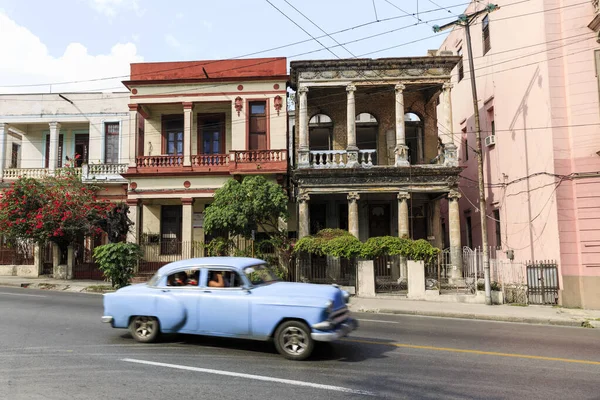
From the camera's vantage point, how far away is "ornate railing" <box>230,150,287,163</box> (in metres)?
20.6

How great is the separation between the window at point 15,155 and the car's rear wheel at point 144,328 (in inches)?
897

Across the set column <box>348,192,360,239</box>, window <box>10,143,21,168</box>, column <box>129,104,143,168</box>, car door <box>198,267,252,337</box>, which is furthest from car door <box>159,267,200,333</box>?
window <box>10,143,21,168</box>

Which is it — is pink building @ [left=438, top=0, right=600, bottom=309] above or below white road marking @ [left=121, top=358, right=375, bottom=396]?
above

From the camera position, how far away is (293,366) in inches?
249

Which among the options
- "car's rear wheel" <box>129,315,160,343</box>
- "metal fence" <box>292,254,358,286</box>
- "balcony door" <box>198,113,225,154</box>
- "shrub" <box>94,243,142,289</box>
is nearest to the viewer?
"car's rear wheel" <box>129,315,160,343</box>

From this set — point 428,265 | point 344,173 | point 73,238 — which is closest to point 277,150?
point 344,173

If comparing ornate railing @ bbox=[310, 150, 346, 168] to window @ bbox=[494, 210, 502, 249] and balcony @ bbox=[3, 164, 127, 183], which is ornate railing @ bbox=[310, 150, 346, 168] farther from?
balcony @ bbox=[3, 164, 127, 183]

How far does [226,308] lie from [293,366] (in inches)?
58.2

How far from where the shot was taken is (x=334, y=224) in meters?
21.9

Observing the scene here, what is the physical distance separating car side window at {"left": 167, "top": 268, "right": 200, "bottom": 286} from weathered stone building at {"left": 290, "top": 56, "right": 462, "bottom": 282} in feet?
38.7

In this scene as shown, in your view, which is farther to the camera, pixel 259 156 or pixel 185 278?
pixel 259 156

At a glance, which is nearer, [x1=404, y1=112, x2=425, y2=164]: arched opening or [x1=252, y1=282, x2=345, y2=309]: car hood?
[x1=252, y1=282, x2=345, y2=309]: car hood

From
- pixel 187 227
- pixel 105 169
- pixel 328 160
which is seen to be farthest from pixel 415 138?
pixel 105 169

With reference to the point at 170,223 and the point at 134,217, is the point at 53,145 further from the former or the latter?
the point at 170,223
